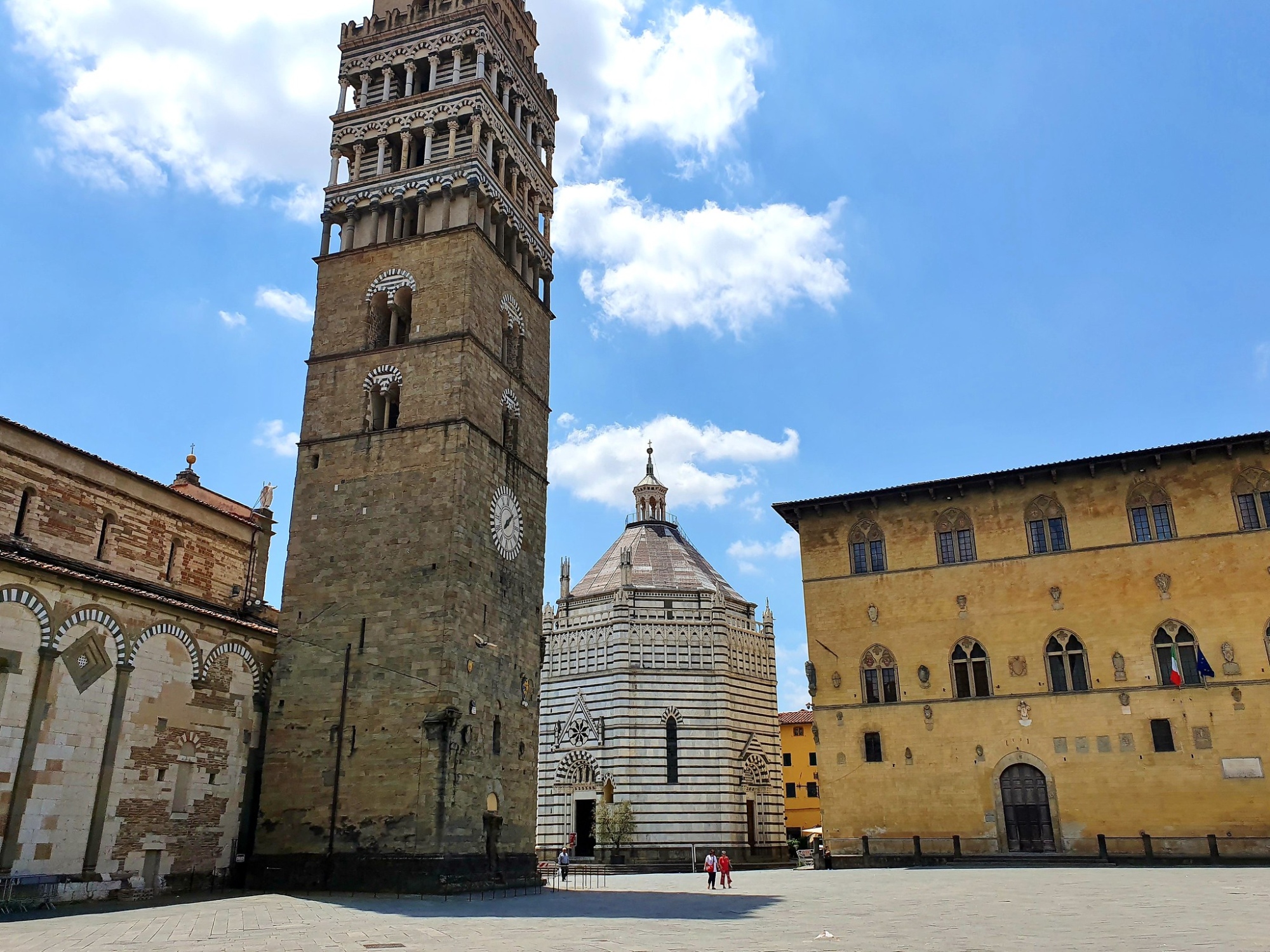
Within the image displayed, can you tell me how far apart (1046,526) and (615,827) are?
21.3 metres

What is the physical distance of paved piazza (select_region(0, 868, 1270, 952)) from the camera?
11938 millimetres

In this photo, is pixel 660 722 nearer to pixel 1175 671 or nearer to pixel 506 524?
pixel 506 524

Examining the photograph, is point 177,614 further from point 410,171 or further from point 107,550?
point 410,171

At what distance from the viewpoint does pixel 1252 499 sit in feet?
88.3

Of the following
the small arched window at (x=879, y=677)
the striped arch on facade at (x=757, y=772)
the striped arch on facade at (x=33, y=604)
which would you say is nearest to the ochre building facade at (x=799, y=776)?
the striped arch on facade at (x=757, y=772)

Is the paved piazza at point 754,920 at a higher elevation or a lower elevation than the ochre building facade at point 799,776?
lower

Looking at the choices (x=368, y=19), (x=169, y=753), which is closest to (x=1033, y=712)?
(x=169, y=753)

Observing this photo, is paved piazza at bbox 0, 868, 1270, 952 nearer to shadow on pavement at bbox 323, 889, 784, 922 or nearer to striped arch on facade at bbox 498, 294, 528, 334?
shadow on pavement at bbox 323, 889, 784, 922

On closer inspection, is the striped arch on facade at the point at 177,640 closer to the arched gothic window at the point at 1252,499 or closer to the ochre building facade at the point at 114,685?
the ochre building facade at the point at 114,685

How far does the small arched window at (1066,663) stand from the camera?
27297 millimetres

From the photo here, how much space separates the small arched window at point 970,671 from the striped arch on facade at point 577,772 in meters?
18.1

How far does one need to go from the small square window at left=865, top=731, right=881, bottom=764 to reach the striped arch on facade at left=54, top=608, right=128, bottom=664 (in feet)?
67.3

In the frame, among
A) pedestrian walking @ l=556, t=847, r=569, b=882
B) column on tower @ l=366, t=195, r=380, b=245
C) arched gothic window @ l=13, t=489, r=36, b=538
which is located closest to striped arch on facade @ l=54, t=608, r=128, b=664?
arched gothic window @ l=13, t=489, r=36, b=538

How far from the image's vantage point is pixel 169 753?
2075 centimetres
